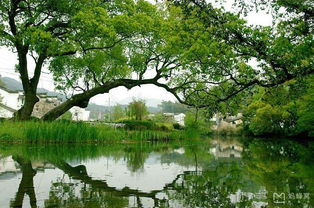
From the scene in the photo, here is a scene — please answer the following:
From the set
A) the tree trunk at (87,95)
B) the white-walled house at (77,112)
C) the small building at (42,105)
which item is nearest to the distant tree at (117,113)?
the small building at (42,105)

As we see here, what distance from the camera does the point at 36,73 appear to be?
19141 millimetres

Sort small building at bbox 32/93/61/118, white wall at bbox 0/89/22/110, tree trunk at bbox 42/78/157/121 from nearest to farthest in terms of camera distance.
Result: 1. tree trunk at bbox 42/78/157/121
2. small building at bbox 32/93/61/118
3. white wall at bbox 0/89/22/110

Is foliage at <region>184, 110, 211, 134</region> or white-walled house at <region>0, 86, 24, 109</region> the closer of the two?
foliage at <region>184, 110, 211, 134</region>

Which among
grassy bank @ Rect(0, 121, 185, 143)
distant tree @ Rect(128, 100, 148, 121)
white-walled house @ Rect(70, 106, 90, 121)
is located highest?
white-walled house @ Rect(70, 106, 90, 121)

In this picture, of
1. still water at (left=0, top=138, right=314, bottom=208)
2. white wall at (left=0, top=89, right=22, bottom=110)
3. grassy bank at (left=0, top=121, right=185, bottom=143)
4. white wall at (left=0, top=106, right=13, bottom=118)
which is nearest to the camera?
still water at (left=0, top=138, right=314, bottom=208)

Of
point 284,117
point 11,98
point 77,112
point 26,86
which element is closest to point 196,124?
point 26,86

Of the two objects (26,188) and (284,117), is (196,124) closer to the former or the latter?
(284,117)

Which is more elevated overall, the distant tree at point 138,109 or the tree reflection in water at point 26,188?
the distant tree at point 138,109

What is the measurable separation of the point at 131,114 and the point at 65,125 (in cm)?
1751

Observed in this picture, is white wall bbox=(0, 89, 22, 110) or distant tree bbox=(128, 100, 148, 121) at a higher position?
white wall bbox=(0, 89, 22, 110)

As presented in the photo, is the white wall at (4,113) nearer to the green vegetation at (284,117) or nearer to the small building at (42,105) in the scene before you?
the small building at (42,105)

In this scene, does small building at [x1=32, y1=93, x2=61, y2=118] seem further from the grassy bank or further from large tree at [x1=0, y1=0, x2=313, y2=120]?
the grassy bank

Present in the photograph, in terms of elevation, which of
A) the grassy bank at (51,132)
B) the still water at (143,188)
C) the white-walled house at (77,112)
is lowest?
the still water at (143,188)

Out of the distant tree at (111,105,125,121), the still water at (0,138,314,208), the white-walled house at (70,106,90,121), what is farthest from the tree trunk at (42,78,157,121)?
the white-walled house at (70,106,90,121)
